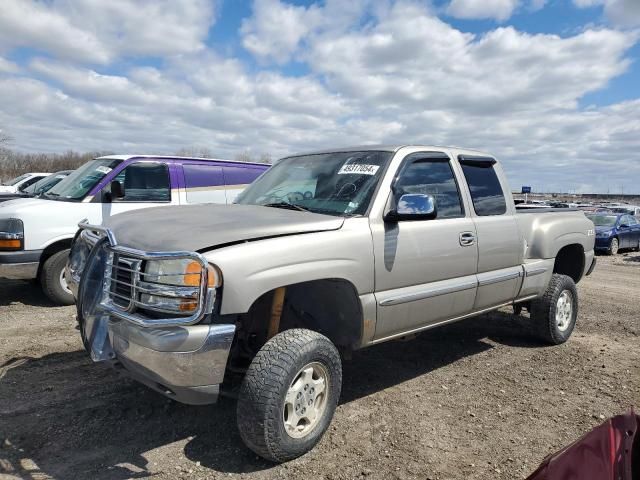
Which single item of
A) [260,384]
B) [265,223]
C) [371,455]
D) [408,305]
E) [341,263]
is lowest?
[371,455]

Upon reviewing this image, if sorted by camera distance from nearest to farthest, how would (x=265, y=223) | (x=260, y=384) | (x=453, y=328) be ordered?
1. (x=260, y=384)
2. (x=265, y=223)
3. (x=453, y=328)

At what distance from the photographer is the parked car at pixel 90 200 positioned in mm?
6531

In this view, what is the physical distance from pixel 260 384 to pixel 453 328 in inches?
158

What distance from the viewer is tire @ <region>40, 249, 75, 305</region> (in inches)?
263

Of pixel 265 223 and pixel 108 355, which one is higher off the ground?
pixel 265 223

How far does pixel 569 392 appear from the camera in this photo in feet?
14.6

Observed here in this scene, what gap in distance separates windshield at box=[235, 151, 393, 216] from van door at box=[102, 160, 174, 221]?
137 inches

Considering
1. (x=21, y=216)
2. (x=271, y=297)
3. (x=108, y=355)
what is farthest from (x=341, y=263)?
(x=21, y=216)

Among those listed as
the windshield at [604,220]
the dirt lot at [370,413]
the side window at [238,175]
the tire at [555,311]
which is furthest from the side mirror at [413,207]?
the windshield at [604,220]

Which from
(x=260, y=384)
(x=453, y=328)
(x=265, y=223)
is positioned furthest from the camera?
(x=453, y=328)

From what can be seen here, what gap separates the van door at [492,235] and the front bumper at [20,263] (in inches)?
215

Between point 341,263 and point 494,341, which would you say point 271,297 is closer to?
point 341,263

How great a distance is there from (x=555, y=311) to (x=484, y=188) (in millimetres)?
1786

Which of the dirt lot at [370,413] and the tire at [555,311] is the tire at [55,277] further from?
the tire at [555,311]
